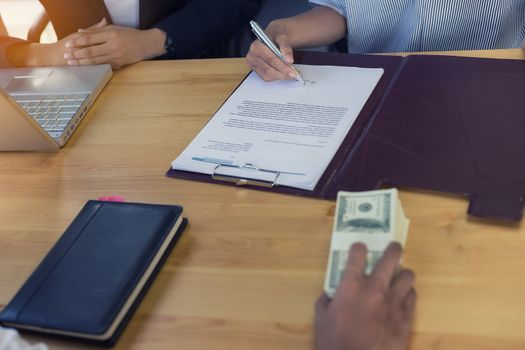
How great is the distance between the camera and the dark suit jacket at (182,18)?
1380 mm

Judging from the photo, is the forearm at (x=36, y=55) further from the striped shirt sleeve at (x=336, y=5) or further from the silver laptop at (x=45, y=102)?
the striped shirt sleeve at (x=336, y=5)

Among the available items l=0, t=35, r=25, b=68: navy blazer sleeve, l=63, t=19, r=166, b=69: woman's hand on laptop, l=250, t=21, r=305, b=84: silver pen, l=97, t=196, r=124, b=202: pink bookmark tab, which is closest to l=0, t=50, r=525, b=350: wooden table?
l=97, t=196, r=124, b=202: pink bookmark tab

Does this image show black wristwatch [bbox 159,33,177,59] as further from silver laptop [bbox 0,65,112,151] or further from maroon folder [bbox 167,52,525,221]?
maroon folder [bbox 167,52,525,221]

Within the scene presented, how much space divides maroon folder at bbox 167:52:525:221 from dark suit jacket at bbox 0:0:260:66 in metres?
0.57

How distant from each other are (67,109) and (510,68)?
819mm

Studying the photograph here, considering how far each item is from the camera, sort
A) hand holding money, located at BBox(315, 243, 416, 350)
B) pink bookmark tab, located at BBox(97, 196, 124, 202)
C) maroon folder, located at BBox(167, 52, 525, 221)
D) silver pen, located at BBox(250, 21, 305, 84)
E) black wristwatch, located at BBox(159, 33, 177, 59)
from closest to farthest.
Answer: hand holding money, located at BBox(315, 243, 416, 350)
maroon folder, located at BBox(167, 52, 525, 221)
pink bookmark tab, located at BBox(97, 196, 124, 202)
silver pen, located at BBox(250, 21, 305, 84)
black wristwatch, located at BBox(159, 33, 177, 59)

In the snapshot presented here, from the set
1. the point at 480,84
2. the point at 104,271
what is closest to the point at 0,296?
the point at 104,271

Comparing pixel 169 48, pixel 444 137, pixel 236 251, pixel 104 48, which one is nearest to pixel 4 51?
pixel 104 48

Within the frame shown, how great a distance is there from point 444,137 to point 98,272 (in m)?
0.53

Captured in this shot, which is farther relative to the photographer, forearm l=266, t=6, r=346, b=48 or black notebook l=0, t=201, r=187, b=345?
forearm l=266, t=6, r=346, b=48

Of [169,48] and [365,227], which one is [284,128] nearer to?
[365,227]

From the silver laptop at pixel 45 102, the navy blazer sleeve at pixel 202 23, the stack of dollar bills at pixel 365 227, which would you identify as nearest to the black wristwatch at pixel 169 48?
the navy blazer sleeve at pixel 202 23

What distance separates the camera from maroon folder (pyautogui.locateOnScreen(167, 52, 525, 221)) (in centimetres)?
75

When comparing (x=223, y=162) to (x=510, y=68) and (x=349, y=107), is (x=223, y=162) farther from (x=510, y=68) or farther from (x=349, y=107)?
(x=510, y=68)
